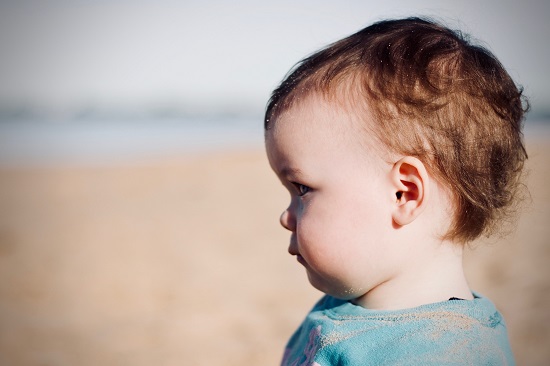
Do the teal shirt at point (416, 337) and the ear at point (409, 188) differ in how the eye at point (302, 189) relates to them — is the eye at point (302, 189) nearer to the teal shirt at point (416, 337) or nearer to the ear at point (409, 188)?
the ear at point (409, 188)

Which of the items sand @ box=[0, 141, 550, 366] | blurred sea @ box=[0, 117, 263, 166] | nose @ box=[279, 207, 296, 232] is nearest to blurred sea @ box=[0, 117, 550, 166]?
blurred sea @ box=[0, 117, 263, 166]

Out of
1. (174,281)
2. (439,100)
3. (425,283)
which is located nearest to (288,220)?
(425,283)

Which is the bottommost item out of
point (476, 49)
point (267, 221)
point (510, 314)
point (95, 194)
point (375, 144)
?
point (510, 314)

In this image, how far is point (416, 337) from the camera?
155cm

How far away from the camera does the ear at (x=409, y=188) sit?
1.64 m

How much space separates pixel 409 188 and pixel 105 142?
23.3 metres

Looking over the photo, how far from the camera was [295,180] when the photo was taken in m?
1.79

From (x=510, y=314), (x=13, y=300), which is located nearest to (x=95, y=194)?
(x=13, y=300)

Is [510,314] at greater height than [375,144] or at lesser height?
lesser

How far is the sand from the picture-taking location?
4.26 m

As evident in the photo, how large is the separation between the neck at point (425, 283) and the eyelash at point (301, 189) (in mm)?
340

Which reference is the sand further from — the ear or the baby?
the ear

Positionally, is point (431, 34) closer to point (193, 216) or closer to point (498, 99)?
point (498, 99)

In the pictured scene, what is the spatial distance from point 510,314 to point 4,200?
9.45m
